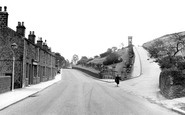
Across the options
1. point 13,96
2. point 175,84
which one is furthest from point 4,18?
point 175,84

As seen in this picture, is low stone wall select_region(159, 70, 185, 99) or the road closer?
the road

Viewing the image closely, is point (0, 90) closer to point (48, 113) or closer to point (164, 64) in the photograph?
point (48, 113)

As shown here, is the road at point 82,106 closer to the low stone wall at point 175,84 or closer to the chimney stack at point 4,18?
the low stone wall at point 175,84

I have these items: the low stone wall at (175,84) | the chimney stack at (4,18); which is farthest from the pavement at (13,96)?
the low stone wall at (175,84)

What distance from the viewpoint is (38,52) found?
3259cm

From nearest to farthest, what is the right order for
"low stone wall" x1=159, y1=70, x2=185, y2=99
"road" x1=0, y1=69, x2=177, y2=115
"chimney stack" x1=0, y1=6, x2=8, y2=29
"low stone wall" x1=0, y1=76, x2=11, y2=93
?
"road" x1=0, y1=69, x2=177, y2=115 → "low stone wall" x1=159, y1=70, x2=185, y2=99 → "low stone wall" x1=0, y1=76, x2=11, y2=93 → "chimney stack" x1=0, y1=6, x2=8, y2=29

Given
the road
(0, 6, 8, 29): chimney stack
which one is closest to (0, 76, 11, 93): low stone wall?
the road

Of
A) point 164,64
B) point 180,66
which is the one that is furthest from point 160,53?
point 180,66

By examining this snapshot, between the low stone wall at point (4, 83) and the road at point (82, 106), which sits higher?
the low stone wall at point (4, 83)

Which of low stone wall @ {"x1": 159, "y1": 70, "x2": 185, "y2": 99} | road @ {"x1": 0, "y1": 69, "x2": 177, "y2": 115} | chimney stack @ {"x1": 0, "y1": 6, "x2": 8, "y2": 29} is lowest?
road @ {"x1": 0, "y1": 69, "x2": 177, "y2": 115}

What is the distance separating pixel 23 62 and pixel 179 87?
16018 mm

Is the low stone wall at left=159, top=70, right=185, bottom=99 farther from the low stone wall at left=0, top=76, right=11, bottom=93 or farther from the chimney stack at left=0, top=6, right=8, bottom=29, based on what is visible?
the chimney stack at left=0, top=6, right=8, bottom=29

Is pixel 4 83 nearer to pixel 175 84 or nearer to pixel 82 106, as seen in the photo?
pixel 82 106

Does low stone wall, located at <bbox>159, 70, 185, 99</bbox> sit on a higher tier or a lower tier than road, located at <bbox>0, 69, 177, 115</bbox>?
higher
